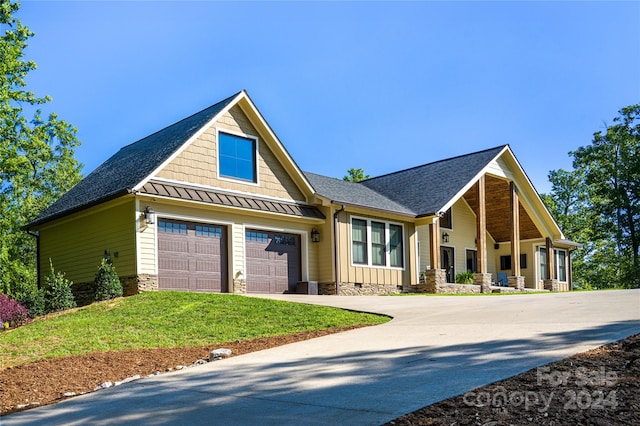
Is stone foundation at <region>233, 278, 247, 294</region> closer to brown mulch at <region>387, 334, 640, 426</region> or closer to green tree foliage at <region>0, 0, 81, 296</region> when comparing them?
green tree foliage at <region>0, 0, 81, 296</region>

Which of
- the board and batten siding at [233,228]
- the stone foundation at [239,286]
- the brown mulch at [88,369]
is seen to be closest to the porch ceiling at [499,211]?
the board and batten siding at [233,228]

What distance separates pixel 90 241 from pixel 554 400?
52.6 ft

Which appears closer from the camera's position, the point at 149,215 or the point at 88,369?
the point at 88,369

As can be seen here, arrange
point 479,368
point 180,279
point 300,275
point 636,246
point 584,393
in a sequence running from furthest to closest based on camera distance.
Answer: point 636,246 < point 300,275 < point 180,279 < point 479,368 < point 584,393

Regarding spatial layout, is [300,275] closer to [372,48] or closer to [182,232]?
[182,232]

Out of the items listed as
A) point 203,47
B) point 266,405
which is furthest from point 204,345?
point 203,47

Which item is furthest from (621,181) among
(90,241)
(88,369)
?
(88,369)

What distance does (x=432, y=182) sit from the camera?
25.9 meters

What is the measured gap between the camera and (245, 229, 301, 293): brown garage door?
63.6 ft

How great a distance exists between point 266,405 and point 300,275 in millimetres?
14756


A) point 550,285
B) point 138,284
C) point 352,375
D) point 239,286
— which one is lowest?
point 550,285

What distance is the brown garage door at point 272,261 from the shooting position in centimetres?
1939

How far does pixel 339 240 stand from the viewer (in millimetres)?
20828

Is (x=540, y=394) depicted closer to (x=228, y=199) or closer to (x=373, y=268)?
(x=228, y=199)
